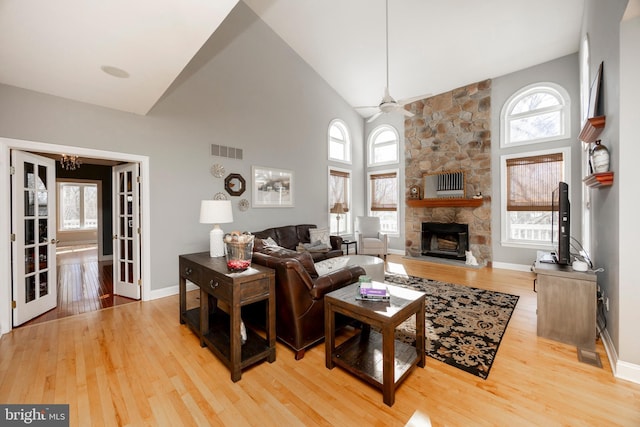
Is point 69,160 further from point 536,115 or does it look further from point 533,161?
point 536,115

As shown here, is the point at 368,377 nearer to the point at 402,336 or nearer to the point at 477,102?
the point at 402,336

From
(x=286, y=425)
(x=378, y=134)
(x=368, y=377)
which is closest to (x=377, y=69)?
(x=378, y=134)

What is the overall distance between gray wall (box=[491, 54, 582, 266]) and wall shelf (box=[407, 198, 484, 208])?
380 mm

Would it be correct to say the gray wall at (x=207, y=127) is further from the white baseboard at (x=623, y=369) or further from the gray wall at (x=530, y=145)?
the white baseboard at (x=623, y=369)

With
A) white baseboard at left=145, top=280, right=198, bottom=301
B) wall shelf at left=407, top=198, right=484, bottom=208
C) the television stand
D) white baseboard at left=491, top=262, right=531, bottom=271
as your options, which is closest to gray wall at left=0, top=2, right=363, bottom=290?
white baseboard at left=145, top=280, right=198, bottom=301

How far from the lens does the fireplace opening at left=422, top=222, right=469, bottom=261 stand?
5875mm

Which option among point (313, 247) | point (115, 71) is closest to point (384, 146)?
point (313, 247)

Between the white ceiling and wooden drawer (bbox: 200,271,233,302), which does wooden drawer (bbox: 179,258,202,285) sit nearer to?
wooden drawer (bbox: 200,271,233,302)

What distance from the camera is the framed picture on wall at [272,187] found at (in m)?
5.08

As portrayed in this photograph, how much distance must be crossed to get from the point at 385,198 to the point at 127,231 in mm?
5990

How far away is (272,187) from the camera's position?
17.6 feet

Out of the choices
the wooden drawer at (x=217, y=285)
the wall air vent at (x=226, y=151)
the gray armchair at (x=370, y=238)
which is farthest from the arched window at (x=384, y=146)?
the wooden drawer at (x=217, y=285)

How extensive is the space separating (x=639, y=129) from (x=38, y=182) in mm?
6035

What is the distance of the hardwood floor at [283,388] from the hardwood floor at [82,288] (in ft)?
2.15
